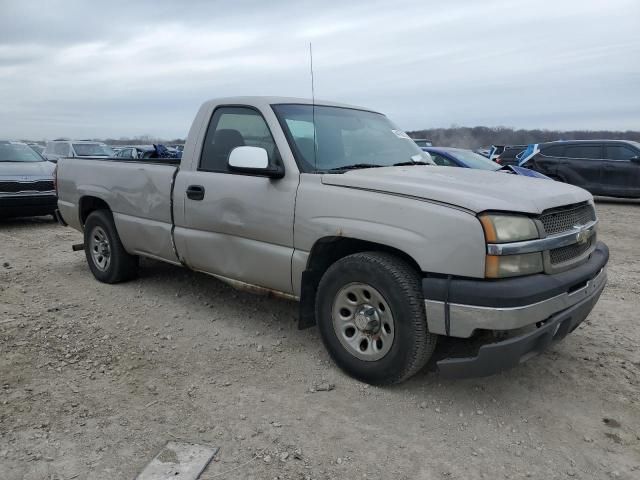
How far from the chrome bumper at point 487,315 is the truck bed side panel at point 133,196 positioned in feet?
8.78

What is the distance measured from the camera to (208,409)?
3221 mm

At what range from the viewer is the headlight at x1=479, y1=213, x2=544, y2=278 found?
112 inches

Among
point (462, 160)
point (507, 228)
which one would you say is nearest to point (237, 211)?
point (507, 228)

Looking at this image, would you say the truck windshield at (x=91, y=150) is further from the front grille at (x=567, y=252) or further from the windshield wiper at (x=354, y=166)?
the front grille at (x=567, y=252)

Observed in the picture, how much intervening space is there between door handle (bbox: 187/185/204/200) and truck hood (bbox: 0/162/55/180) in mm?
6873

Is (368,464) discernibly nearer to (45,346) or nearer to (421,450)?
(421,450)

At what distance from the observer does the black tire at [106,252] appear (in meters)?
5.59

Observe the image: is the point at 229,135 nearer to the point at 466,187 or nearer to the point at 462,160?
the point at 466,187

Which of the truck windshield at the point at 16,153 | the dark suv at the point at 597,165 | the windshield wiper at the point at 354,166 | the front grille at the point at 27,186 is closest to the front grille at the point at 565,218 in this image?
the windshield wiper at the point at 354,166

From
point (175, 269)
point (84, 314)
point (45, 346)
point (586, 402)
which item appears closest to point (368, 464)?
point (586, 402)

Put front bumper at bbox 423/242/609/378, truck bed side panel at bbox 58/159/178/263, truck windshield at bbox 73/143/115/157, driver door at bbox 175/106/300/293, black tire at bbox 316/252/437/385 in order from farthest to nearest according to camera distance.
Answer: truck windshield at bbox 73/143/115/157
truck bed side panel at bbox 58/159/178/263
driver door at bbox 175/106/300/293
black tire at bbox 316/252/437/385
front bumper at bbox 423/242/609/378

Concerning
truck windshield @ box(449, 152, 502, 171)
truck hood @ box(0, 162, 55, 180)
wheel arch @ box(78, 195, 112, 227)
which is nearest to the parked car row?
truck hood @ box(0, 162, 55, 180)

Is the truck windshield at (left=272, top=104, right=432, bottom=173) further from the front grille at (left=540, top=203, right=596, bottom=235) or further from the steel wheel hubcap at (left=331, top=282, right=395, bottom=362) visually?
the front grille at (left=540, top=203, right=596, bottom=235)

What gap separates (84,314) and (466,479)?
3634 millimetres
